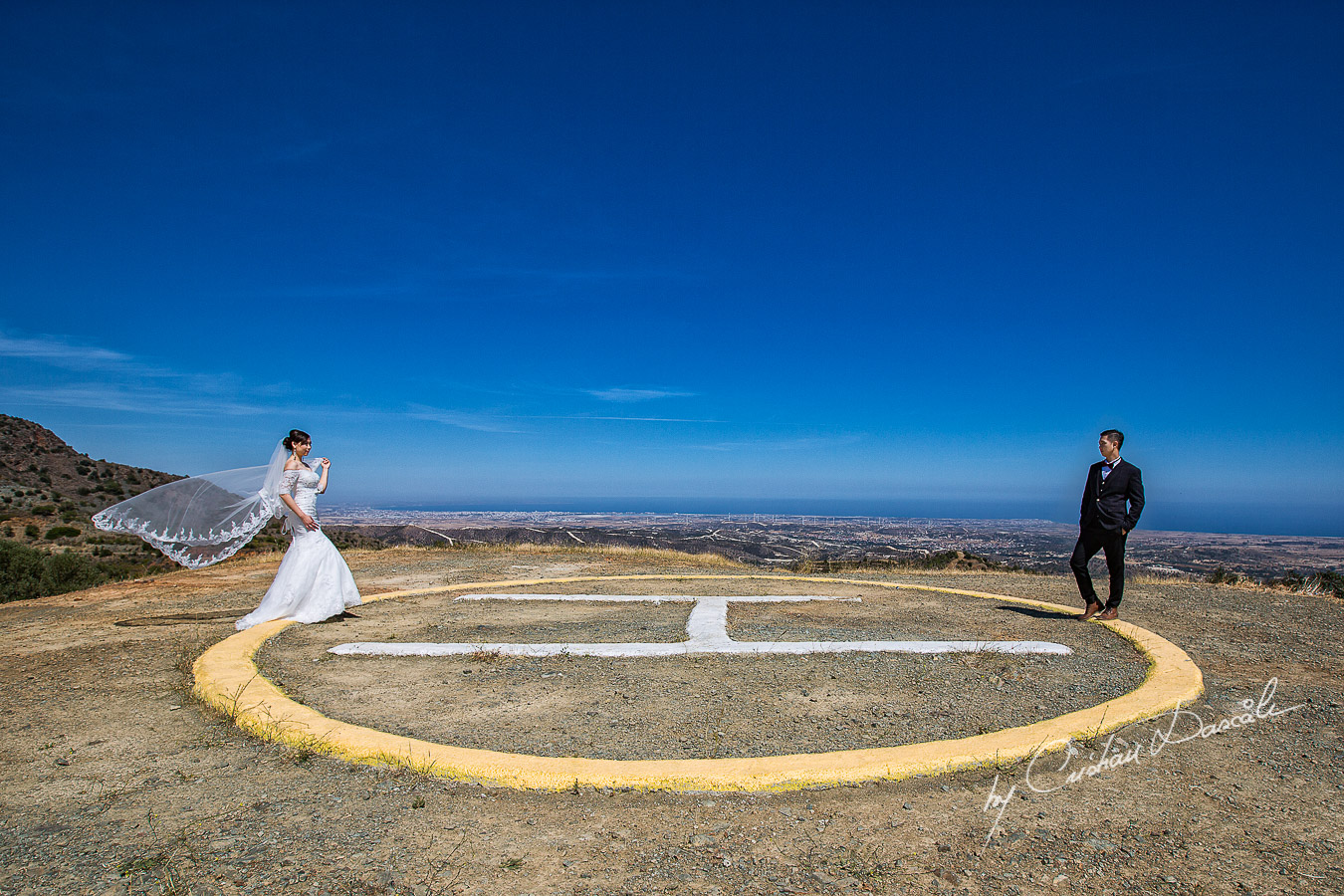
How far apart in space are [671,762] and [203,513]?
6.54m

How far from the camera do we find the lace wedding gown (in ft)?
22.7

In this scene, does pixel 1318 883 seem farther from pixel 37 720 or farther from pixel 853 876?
pixel 37 720

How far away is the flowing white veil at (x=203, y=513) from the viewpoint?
276 inches

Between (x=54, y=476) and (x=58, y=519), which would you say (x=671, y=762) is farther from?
(x=54, y=476)

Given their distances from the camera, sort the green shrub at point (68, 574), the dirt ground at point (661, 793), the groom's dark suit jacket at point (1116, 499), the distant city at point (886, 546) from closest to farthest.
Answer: the dirt ground at point (661, 793) < the groom's dark suit jacket at point (1116, 499) < the green shrub at point (68, 574) < the distant city at point (886, 546)

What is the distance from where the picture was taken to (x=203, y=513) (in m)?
7.33

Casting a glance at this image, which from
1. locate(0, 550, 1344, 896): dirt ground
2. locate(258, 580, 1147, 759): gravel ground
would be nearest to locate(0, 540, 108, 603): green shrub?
locate(0, 550, 1344, 896): dirt ground

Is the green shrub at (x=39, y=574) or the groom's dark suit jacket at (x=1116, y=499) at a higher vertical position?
the groom's dark suit jacket at (x=1116, y=499)

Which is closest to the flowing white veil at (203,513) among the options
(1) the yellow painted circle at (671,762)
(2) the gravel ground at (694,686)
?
(2) the gravel ground at (694,686)

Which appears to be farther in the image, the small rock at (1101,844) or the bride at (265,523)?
the bride at (265,523)

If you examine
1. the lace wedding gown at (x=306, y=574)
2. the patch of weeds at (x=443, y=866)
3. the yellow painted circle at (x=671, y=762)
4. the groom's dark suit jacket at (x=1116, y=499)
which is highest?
the groom's dark suit jacket at (x=1116, y=499)

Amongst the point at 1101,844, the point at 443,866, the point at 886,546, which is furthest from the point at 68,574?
the point at 886,546

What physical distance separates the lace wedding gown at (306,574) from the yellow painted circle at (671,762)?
8.04 ft

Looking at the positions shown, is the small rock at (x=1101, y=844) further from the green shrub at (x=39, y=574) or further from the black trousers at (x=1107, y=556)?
the green shrub at (x=39, y=574)
